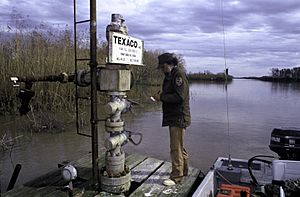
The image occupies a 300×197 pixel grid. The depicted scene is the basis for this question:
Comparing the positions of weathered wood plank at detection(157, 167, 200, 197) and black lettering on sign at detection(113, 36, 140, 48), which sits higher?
black lettering on sign at detection(113, 36, 140, 48)

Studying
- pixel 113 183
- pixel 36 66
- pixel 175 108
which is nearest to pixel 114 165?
pixel 113 183

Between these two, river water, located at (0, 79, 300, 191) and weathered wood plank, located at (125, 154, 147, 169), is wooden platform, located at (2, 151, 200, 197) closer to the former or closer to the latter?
weathered wood plank, located at (125, 154, 147, 169)

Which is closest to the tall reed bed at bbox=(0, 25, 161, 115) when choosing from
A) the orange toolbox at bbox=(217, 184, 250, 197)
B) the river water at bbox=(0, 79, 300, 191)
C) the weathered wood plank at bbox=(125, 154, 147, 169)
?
the river water at bbox=(0, 79, 300, 191)

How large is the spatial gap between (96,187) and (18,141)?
14.2 ft

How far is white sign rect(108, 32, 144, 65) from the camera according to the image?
3.66 metres

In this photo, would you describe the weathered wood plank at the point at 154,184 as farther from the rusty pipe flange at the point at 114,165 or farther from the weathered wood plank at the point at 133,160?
the weathered wood plank at the point at 133,160

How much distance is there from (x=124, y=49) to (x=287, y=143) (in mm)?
2565

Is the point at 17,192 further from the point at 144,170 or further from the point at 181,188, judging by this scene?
the point at 181,188

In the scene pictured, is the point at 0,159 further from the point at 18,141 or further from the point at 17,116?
the point at 17,116

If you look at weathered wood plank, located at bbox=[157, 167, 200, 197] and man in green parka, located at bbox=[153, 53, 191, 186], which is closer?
weathered wood plank, located at bbox=[157, 167, 200, 197]

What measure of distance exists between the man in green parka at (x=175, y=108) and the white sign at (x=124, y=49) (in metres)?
0.39

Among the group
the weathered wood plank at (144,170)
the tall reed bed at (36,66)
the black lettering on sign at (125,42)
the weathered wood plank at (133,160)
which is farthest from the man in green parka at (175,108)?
the tall reed bed at (36,66)

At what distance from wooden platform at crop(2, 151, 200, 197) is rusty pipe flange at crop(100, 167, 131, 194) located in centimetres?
6

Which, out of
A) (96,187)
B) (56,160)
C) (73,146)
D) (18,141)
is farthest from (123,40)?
(18,141)
